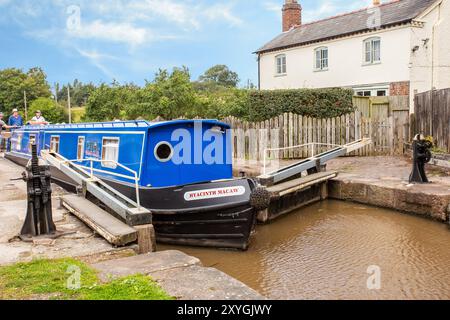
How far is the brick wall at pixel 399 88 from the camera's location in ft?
66.5

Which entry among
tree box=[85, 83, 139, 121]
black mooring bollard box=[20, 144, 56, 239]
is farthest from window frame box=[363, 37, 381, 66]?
black mooring bollard box=[20, 144, 56, 239]

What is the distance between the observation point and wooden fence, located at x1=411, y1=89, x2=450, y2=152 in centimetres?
1259

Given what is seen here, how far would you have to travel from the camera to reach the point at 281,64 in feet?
86.9

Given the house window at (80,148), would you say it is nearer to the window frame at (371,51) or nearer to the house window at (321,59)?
the window frame at (371,51)

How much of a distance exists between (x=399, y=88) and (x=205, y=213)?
16094 millimetres

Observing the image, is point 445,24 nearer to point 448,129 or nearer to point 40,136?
point 448,129

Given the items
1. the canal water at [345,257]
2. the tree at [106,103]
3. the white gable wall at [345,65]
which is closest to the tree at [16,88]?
the tree at [106,103]

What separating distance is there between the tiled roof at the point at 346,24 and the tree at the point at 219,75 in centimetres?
4215

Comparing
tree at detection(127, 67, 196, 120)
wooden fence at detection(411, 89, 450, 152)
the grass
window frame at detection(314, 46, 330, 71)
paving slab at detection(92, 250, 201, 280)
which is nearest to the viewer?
the grass

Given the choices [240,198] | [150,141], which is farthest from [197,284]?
[150,141]

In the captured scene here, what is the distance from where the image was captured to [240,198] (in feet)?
24.0

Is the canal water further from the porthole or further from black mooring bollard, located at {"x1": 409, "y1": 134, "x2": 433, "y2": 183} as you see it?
the porthole

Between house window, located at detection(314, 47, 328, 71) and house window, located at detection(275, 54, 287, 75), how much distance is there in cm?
234

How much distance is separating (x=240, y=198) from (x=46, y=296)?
3.88 metres
